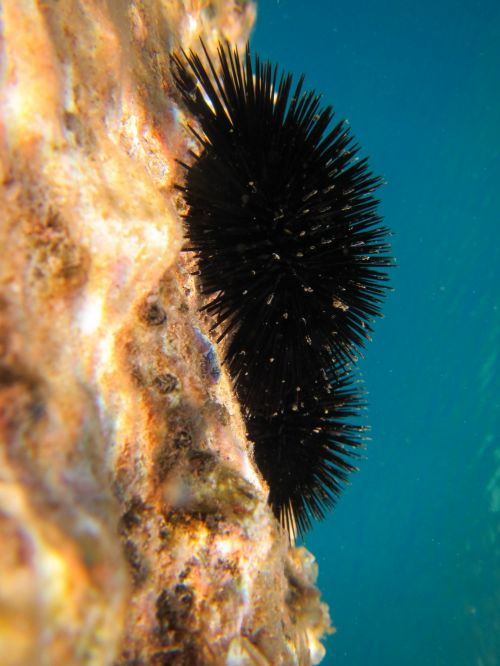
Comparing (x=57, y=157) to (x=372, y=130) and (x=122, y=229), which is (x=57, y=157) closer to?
(x=122, y=229)

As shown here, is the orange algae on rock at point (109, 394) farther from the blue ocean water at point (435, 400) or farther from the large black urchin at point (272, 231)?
the blue ocean water at point (435, 400)

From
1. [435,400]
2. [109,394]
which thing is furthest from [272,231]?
[435,400]

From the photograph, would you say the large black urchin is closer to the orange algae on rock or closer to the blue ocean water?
the orange algae on rock

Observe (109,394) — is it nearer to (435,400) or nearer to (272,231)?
(272,231)

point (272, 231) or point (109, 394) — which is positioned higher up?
point (272, 231)

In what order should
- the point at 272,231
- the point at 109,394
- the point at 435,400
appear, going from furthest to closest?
the point at 435,400, the point at 272,231, the point at 109,394

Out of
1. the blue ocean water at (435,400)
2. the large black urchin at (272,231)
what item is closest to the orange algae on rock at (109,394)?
the large black urchin at (272,231)

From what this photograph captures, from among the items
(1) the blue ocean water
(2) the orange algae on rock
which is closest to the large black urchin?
(2) the orange algae on rock
